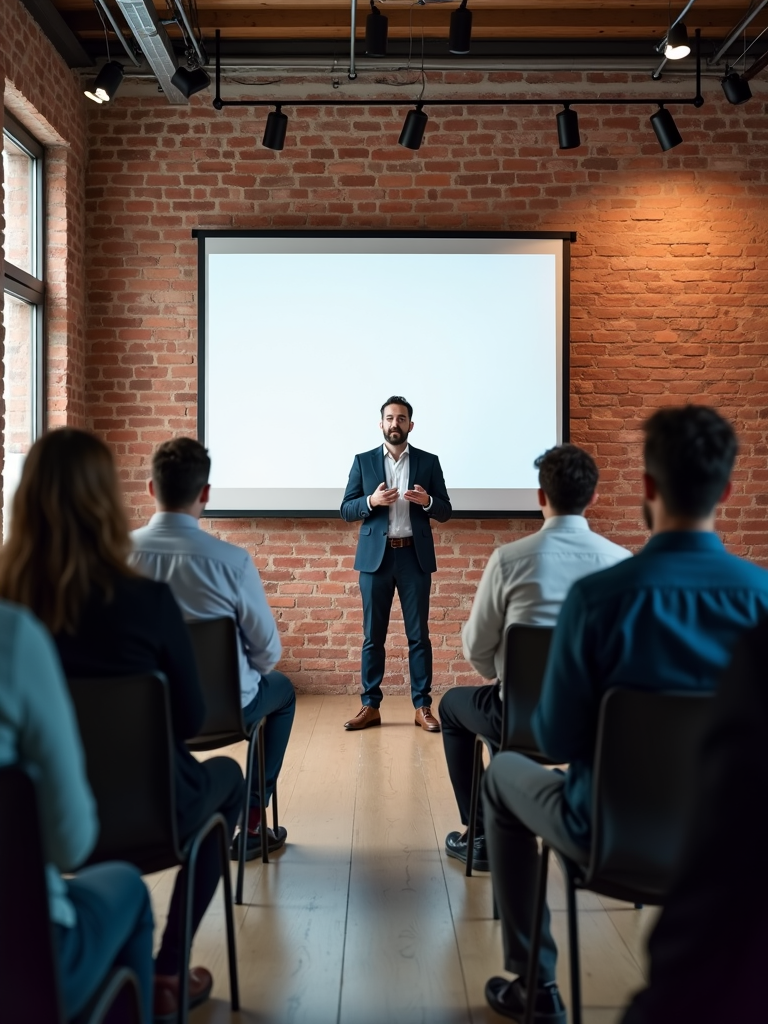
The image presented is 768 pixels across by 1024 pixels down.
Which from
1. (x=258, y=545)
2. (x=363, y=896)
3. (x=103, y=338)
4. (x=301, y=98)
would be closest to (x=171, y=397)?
(x=103, y=338)

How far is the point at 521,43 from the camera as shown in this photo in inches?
220

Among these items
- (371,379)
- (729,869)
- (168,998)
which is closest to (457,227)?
(371,379)

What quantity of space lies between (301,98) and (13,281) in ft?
7.05

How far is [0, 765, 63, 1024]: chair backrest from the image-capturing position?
3.70ft

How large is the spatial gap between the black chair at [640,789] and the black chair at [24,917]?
98 cm

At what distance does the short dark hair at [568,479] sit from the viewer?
8.59 feet

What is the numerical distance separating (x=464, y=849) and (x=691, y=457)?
1970 mm

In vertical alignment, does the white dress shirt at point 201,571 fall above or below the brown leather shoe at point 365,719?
above

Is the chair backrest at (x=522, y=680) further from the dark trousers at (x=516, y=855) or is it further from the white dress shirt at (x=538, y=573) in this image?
the dark trousers at (x=516, y=855)

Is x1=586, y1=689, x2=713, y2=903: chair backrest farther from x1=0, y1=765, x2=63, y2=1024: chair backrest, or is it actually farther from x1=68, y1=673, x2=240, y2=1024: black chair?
x1=0, y1=765, x2=63, y2=1024: chair backrest

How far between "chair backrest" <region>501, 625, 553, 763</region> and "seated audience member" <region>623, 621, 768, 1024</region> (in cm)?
156

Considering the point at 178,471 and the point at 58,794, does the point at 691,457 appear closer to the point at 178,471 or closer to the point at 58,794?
the point at 58,794

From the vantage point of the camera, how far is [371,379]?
18.8ft

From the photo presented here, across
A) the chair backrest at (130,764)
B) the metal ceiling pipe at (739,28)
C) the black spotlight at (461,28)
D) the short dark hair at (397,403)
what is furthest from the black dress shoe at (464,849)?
the metal ceiling pipe at (739,28)
